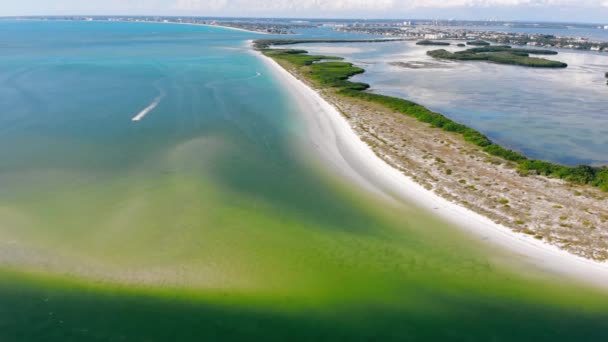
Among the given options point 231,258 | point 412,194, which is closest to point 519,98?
point 412,194

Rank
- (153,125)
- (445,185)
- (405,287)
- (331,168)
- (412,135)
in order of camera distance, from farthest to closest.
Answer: (153,125), (412,135), (331,168), (445,185), (405,287)

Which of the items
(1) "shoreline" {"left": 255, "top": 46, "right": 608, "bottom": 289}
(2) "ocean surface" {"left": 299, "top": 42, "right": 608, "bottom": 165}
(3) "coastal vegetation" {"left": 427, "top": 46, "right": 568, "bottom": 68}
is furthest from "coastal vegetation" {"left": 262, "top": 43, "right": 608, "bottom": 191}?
(3) "coastal vegetation" {"left": 427, "top": 46, "right": 568, "bottom": 68}

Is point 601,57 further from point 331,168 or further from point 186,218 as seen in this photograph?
point 186,218

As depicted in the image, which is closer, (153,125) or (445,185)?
(445,185)

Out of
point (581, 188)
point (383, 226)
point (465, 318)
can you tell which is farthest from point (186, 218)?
point (581, 188)

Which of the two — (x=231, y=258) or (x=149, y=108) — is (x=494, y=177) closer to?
(x=231, y=258)

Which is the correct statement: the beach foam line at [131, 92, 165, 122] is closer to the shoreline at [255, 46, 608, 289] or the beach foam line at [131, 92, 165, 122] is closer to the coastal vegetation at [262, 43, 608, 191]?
the shoreline at [255, 46, 608, 289]

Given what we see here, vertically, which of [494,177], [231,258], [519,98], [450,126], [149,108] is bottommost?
[231,258]
